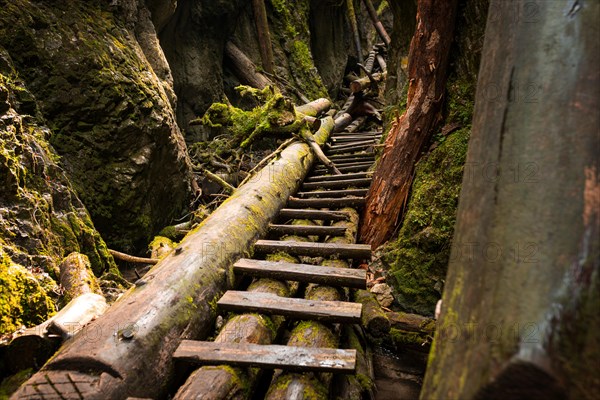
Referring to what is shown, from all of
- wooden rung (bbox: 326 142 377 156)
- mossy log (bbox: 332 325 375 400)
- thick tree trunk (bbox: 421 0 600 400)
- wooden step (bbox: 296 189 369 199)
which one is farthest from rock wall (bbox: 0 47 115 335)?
wooden rung (bbox: 326 142 377 156)

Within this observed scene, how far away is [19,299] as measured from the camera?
216 cm

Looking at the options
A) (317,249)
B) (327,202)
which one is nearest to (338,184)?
(327,202)

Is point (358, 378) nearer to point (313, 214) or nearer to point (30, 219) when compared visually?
point (313, 214)

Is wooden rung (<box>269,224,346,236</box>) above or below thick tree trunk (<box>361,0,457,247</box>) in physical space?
below

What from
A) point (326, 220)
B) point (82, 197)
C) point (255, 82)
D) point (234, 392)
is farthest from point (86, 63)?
point (255, 82)

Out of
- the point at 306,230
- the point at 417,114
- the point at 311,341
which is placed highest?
the point at 417,114

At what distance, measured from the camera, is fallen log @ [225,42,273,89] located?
10.9 metres

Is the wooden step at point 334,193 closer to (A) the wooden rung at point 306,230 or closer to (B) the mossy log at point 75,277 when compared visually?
(A) the wooden rung at point 306,230

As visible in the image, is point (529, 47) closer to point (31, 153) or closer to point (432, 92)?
point (432, 92)

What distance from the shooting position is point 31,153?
2.86 metres

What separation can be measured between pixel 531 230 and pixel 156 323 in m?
1.93

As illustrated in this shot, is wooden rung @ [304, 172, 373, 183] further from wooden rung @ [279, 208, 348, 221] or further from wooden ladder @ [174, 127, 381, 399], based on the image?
wooden rung @ [279, 208, 348, 221]

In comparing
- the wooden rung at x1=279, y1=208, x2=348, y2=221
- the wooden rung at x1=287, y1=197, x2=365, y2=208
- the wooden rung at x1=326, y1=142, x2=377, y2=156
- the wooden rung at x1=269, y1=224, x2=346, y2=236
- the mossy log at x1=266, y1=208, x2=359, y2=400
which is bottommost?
the mossy log at x1=266, y1=208, x2=359, y2=400

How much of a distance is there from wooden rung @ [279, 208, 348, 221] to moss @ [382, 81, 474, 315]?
2.42ft
